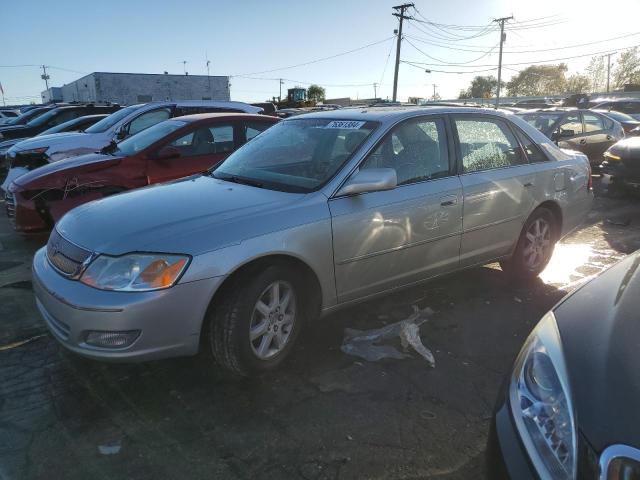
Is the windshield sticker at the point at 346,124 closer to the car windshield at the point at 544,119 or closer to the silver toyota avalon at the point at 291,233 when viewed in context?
the silver toyota avalon at the point at 291,233

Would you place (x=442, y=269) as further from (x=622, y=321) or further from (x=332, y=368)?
(x=622, y=321)

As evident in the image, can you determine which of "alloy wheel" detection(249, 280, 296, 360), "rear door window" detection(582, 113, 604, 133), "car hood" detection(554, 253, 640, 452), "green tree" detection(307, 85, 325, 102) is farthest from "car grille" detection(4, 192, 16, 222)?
"green tree" detection(307, 85, 325, 102)

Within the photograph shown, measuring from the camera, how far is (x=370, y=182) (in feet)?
10.5

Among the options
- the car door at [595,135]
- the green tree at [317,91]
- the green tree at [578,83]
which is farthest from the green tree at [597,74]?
the car door at [595,135]

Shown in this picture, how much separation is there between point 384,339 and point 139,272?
70.7 inches

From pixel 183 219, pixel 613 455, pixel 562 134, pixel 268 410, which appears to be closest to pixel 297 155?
pixel 183 219

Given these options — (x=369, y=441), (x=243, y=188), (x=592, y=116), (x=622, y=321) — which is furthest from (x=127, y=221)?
(x=592, y=116)

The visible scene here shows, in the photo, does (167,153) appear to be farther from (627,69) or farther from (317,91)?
(627,69)

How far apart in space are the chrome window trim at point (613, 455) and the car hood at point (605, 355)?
16 millimetres

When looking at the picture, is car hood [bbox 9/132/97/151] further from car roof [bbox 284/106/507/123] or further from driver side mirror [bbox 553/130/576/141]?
driver side mirror [bbox 553/130/576/141]

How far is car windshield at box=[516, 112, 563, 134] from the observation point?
10080 mm

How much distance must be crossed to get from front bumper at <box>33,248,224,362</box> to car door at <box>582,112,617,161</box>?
1033cm

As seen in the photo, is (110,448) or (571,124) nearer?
(110,448)

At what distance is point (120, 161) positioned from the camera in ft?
19.0
